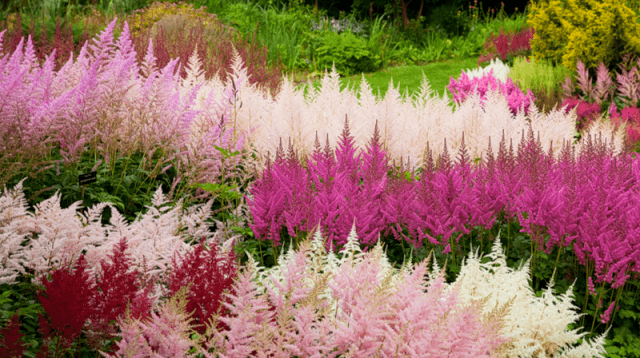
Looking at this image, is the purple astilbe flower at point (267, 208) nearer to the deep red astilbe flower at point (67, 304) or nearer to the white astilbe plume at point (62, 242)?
the white astilbe plume at point (62, 242)

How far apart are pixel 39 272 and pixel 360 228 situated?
5.15 ft

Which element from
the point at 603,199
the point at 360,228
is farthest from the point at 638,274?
the point at 360,228

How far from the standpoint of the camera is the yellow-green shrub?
26.6ft

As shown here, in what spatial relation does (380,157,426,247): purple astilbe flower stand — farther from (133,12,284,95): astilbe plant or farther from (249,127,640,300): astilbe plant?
(133,12,284,95): astilbe plant

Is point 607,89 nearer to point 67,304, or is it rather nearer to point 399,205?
point 399,205

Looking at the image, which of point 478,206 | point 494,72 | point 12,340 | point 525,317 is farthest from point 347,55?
point 12,340

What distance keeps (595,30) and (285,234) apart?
6.73m

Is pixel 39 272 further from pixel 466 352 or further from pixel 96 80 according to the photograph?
pixel 466 352

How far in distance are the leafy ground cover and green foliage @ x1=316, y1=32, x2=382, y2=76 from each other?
828cm

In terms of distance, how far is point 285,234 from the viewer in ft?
12.0

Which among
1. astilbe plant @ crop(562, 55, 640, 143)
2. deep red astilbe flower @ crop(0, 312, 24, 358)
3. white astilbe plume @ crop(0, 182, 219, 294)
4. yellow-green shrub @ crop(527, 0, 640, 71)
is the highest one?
yellow-green shrub @ crop(527, 0, 640, 71)

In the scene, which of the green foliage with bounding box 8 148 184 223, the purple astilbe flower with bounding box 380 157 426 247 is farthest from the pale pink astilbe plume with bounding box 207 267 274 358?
the green foliage with bounding box 8 148 184 223

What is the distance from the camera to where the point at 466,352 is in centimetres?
190

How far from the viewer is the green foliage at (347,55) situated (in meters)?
13.1
